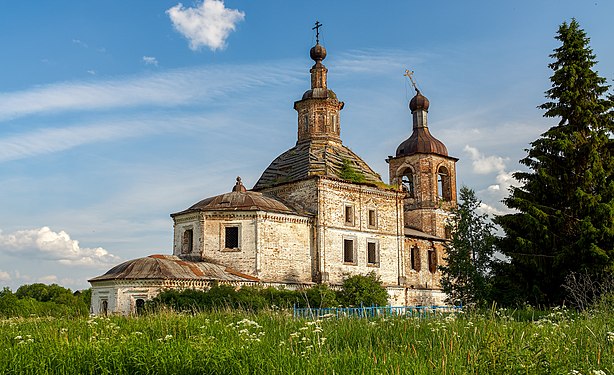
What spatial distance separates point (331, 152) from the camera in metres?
31.3

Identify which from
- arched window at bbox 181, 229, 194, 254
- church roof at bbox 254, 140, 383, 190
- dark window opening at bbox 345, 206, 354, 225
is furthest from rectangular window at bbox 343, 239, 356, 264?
arched window at bbox 181, 229, 194, 254

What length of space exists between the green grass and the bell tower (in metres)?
30.0

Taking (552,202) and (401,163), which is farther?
(401,163)

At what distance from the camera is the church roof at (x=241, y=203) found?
2704 centimetres

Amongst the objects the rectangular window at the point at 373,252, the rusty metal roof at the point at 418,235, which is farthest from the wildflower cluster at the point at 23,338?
the rusty metal roof at the point at 418,235

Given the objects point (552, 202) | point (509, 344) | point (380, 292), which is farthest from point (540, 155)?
point (509, 344)

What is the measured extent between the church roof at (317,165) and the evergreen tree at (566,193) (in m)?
11.5

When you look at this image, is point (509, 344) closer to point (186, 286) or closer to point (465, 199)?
point (465, 199)

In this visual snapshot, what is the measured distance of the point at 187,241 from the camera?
27844mm

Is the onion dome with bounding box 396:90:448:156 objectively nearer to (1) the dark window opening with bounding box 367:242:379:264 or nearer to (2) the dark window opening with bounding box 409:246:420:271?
(2) the dark window opening with bounding box 409:246:420:271

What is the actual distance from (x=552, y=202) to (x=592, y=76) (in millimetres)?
4126

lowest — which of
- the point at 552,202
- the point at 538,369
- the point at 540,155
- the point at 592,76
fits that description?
the point at 538,369

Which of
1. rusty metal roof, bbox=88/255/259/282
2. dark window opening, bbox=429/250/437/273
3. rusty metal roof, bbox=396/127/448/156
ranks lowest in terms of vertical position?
rusty metal roof, bbox=88/255/259/282

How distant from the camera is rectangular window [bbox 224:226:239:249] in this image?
88.6 feet
